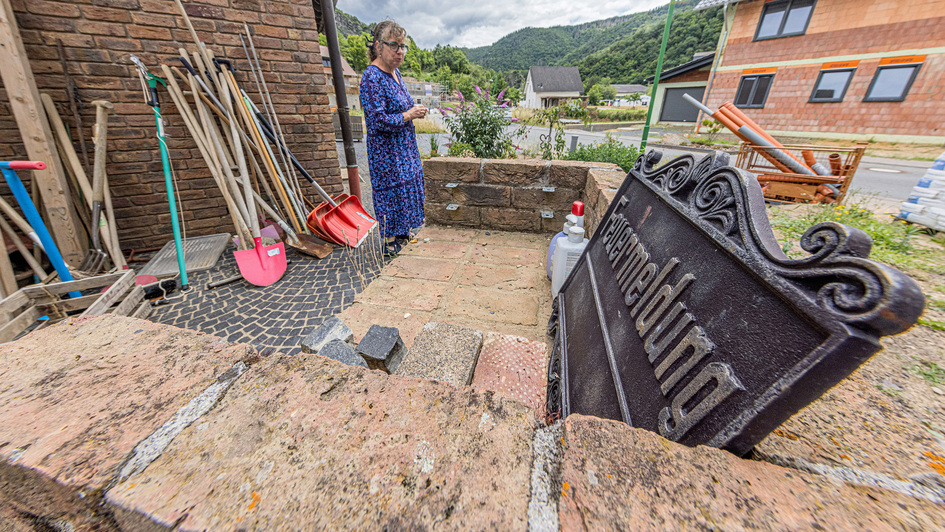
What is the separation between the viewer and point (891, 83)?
458 inches

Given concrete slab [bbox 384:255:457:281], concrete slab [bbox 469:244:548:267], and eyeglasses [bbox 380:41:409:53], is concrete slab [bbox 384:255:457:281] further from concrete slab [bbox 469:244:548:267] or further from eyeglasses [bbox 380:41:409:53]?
eyeglasses [bbox 380:41:409:53]

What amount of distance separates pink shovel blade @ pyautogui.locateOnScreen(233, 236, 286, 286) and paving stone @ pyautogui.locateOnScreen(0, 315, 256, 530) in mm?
1753

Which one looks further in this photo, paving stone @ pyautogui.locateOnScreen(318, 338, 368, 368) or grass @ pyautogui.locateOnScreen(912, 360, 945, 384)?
paving stone @ pyautogui.locateOnScreen(318, 338, 368, 368)

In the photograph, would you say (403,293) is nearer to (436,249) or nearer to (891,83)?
(436,249)

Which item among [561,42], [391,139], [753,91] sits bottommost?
[391,139]

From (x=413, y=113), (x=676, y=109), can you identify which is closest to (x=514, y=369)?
(x=413, y=113)

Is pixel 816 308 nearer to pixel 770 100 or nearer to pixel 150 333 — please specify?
pixel 150 333

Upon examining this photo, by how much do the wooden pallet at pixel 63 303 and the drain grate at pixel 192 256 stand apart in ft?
1.62

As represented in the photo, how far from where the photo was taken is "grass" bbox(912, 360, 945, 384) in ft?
2.94

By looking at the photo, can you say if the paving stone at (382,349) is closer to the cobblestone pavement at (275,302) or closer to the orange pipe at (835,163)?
the cobblestone pavement at (275,302)

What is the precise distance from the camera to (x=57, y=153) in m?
2.77

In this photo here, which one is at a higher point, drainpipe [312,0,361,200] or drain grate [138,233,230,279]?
drainpipe [312,0,361,200]

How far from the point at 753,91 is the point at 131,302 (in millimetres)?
20795

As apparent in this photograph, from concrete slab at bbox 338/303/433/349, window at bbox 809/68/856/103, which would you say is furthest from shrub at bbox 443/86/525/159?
window at bbox 809/68/856/103
